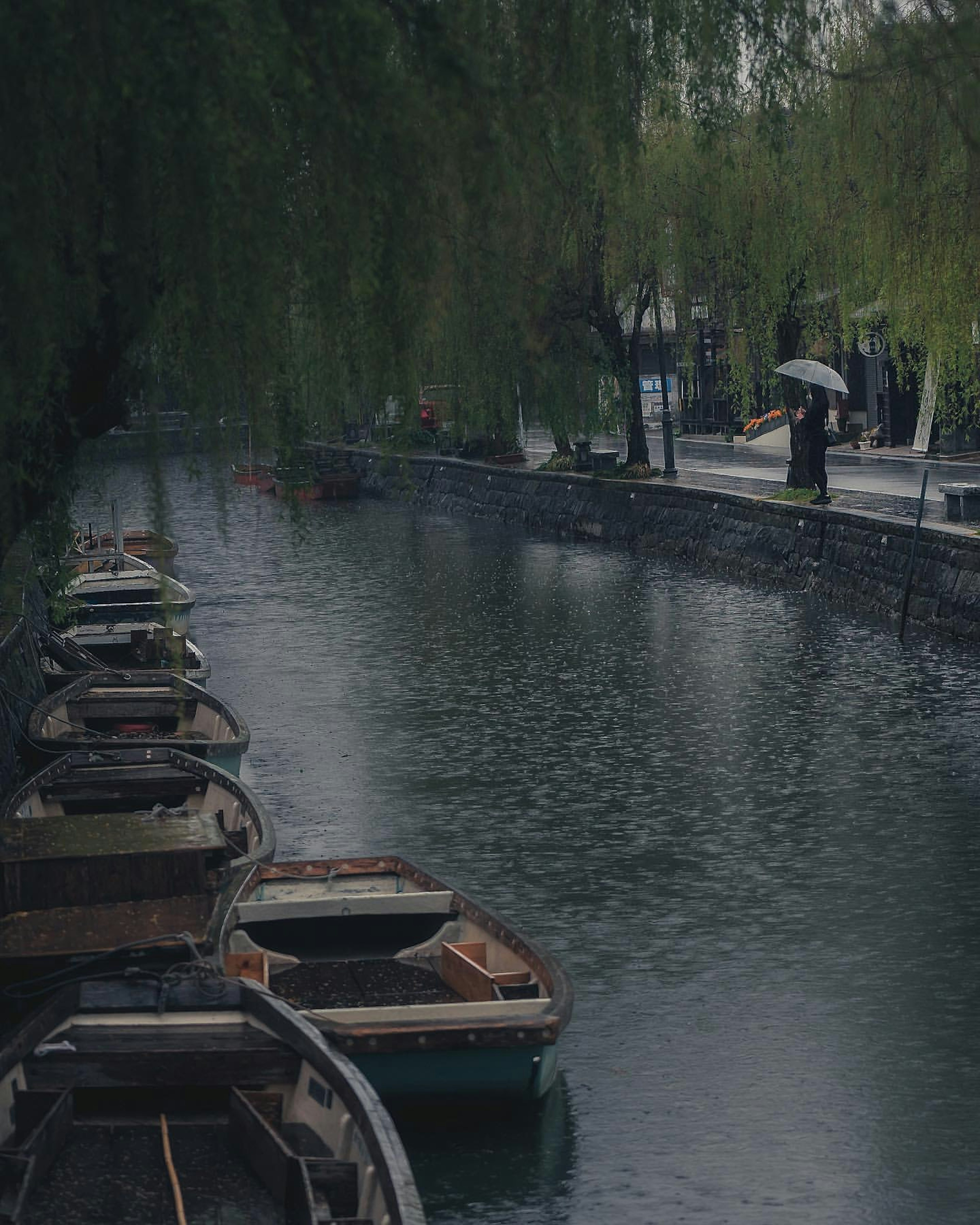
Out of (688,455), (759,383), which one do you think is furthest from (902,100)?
(759,383)

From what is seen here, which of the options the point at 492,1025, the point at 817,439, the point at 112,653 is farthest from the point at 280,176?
the point at 817,439

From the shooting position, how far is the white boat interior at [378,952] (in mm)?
9055

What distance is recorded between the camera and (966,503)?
2480cm

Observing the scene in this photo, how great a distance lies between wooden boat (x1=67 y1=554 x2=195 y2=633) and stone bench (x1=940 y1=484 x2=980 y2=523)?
35.4 feet

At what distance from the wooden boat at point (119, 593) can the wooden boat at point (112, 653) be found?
1.15 ft

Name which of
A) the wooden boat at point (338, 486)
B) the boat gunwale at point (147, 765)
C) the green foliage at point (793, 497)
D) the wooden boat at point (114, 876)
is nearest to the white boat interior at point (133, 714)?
the boat gunwale at point (147, 765)

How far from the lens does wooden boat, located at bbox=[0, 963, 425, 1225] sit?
6.77 metres

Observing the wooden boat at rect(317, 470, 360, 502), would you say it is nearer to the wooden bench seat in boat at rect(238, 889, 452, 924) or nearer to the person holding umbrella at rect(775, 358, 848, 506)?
the person holding umbrella at rect(775, 358, 848, 506)

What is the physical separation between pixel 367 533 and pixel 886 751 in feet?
85.2

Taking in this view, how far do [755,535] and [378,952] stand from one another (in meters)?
21.1

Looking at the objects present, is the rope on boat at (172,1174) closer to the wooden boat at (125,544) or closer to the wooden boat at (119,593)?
the wooden boat at (119,593)

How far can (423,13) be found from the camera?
23.1ft

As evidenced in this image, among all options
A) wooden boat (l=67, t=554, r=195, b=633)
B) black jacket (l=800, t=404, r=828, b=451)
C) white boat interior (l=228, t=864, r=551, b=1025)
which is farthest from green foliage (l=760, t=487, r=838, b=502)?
white boat interior (l=228, t=864, r=551, b=1025)

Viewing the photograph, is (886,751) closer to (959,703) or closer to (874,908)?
(959,703)
